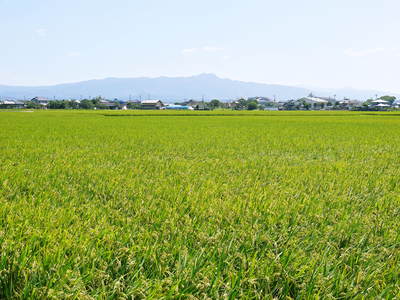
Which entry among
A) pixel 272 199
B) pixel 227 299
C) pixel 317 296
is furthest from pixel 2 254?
pixel 272 199

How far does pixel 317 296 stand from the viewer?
2223 mm

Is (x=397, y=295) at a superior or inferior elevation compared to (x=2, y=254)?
inferior

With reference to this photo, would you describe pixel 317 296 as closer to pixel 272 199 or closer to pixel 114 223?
pixel 114 223

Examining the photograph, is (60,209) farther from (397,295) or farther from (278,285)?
(397,295)

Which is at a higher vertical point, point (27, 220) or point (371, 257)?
point (27, 220)

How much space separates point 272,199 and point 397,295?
2.64 m

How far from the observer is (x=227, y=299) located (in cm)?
213

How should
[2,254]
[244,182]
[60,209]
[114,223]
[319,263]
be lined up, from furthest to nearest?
[244,182] < [60,209] < [114,223] < [319,263] < [2,254]

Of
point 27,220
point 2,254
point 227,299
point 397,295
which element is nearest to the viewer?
point 227,299

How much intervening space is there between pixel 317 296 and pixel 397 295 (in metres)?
0.62

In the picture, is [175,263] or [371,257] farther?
[371,257]

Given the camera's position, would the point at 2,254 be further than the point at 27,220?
No

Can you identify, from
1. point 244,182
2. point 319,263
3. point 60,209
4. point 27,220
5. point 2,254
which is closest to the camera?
point 2,254

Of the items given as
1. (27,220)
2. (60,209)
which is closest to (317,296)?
(27,220)
